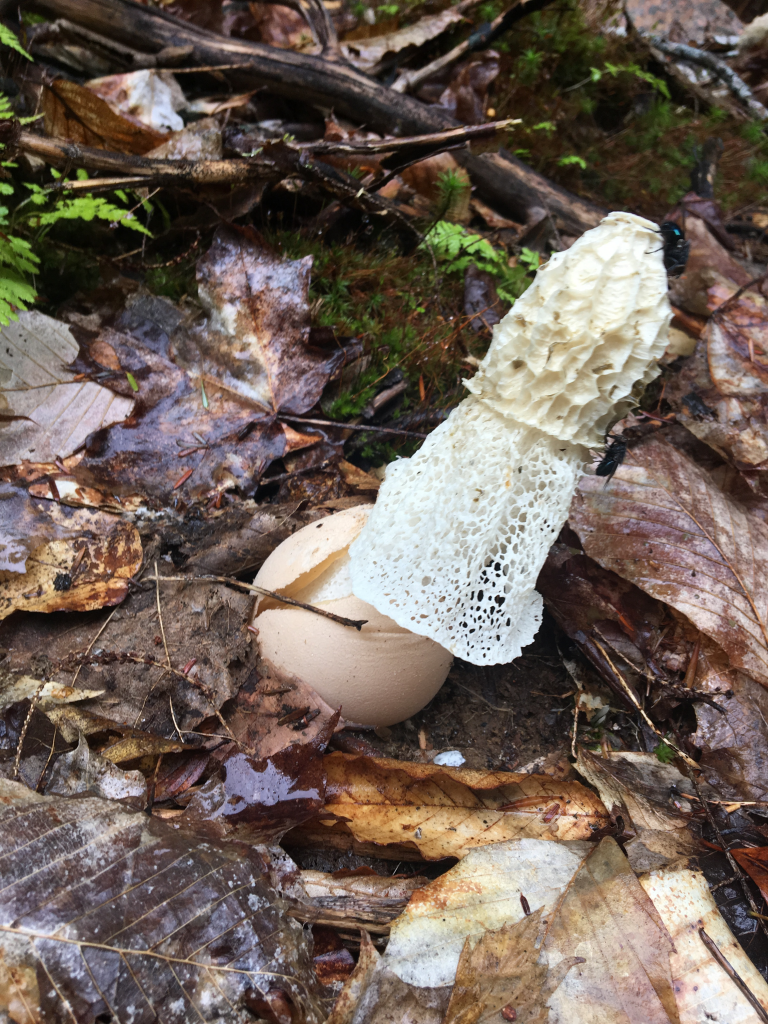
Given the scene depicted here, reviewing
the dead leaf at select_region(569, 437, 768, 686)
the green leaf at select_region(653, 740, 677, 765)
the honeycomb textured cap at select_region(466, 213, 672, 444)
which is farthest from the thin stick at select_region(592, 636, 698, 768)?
the honeycomb textured cap at select_region(466, 213, 672, 444)

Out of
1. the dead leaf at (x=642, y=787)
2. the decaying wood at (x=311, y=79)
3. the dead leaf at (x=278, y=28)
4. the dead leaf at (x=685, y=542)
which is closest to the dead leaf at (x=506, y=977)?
the dead leaf at (x=642, y=787)

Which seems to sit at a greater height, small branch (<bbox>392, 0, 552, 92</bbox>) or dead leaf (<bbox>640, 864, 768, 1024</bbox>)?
small branch (<bbox>392, 0, 552, 92</bbox>)

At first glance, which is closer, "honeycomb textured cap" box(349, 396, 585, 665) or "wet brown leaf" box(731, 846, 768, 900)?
"honeycomb textured cap" box(349, 396, 585, 665)

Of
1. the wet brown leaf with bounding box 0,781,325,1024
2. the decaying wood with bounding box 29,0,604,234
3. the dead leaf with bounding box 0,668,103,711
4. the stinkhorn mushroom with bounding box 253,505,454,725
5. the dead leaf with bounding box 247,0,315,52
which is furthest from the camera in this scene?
the dead leaf with bounding box 247,0,315,52

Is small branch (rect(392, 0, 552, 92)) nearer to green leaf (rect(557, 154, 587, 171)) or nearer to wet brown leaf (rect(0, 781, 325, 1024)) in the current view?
green leaf (rect(557, 154, 587, 171))

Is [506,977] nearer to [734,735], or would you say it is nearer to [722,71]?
[734,735]

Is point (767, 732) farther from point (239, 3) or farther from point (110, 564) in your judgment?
point (239, 3)
